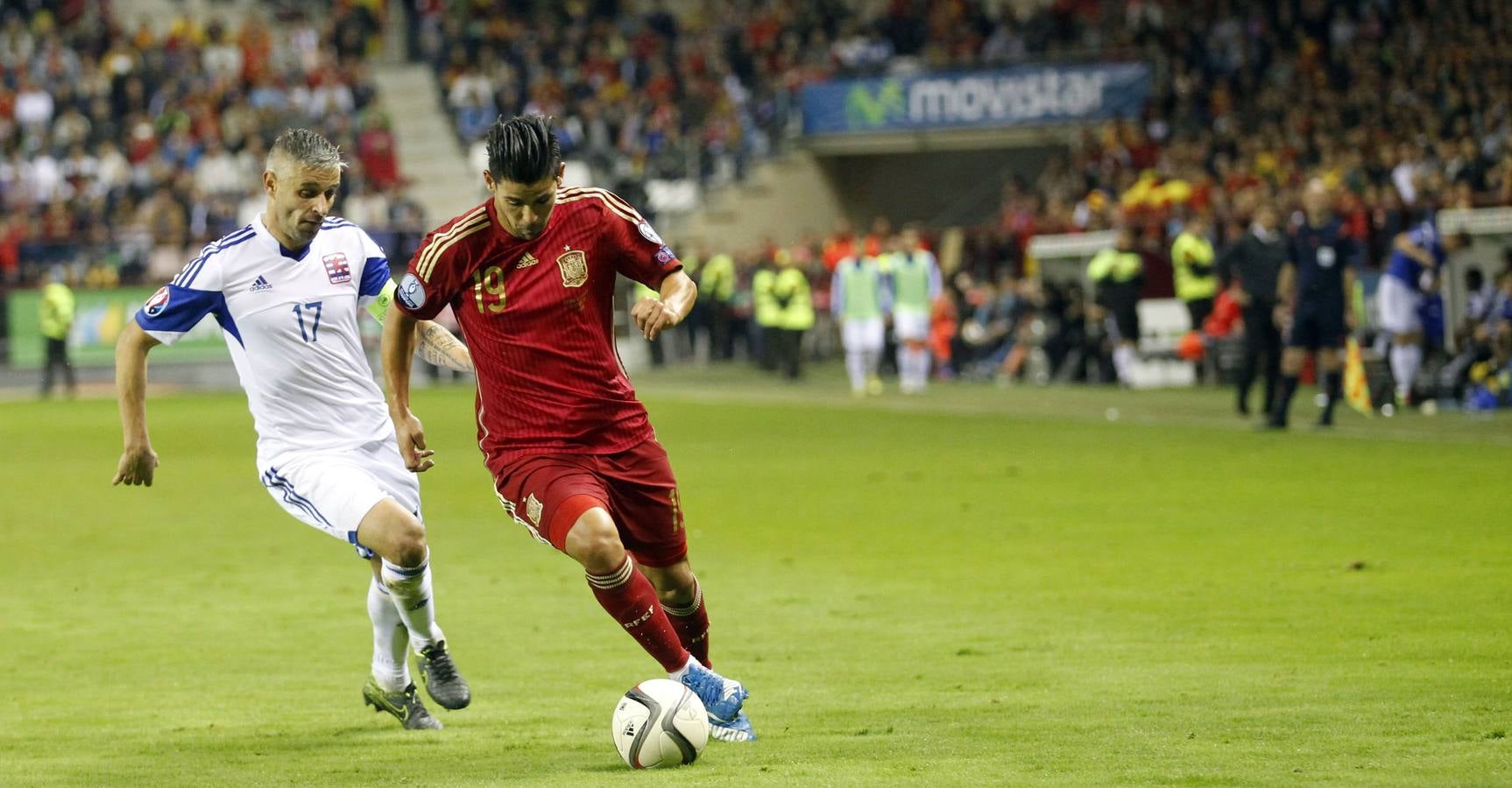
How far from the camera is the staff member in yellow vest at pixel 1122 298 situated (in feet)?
85.7

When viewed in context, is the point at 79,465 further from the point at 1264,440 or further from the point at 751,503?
the point at 1264,440

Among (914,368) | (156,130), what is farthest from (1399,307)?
(156,130)

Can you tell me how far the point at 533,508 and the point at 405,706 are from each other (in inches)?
52.6

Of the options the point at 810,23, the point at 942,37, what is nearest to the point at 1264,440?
the point at 942,37

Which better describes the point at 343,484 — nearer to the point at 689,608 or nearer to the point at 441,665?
the point at 441,665

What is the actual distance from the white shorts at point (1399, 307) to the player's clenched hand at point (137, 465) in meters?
16.1

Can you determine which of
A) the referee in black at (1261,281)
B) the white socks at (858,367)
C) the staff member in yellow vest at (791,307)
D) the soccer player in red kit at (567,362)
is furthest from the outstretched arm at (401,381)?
the staff member in yellow vest at (791,307)

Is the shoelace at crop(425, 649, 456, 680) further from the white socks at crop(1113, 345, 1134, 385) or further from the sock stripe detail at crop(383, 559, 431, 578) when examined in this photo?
the white socks at crop(1113, 345, 1134, 385)

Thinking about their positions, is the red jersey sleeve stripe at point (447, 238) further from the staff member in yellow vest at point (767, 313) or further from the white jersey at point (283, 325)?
the staff member in yellow vest at point (767, 313)

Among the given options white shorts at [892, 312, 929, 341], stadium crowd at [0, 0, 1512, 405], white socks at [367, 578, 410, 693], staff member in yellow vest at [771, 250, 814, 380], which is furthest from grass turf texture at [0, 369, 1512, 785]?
staff member in yellow vest at [771, 250, 814, 380]

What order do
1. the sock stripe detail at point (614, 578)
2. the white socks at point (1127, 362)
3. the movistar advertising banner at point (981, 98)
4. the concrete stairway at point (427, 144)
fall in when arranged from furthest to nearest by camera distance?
1. the concrete stairway at point (427, 144)
2. the movistar advertising banner at point (981, 98)
3. the white socks at point (1127, 362)
4. the sock stripe detail at point (614, 578)

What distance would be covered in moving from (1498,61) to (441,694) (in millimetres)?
24975

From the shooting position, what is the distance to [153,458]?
22.5 ft

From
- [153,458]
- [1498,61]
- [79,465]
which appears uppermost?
[1498,61]
